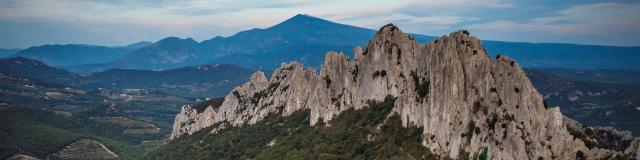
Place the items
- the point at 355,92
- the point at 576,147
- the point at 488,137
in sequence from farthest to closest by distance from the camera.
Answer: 1. the point at 355,92
2. the point at 488,137
3. the point at 576,147

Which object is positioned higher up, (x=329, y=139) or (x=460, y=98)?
(x=460, y=98)

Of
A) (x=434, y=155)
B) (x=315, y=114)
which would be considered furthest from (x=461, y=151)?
(x=315, y=114)

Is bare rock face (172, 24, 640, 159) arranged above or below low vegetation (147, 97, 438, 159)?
above

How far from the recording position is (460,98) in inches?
3974

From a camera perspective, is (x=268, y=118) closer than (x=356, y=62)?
No

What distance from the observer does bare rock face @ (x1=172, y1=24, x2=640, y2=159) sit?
86500mm

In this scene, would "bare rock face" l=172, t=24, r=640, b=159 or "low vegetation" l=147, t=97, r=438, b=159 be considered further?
"low vegetation" l=147, t=97, r=438, b=159

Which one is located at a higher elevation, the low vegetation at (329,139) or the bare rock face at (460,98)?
the bare rock face at (460,98)

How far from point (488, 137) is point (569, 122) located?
20583 millimetres

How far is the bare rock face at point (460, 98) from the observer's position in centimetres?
8650

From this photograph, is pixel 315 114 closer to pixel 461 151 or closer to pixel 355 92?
pixel 355 92

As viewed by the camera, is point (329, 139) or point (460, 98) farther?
point (329, 139)

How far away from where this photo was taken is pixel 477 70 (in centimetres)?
10088

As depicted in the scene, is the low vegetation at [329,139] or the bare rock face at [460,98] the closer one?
the bare rock face at [460,98]
